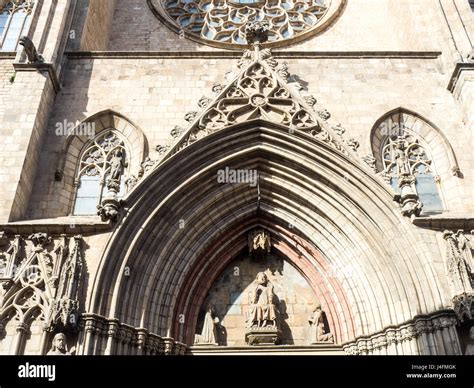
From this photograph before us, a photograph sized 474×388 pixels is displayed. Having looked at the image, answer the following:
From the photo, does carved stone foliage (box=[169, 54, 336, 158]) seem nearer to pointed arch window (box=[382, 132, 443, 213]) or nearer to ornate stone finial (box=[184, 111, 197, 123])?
ornate stone finial (box=[184, 111, 197, 123])

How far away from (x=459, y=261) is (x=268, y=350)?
3856 millimetres

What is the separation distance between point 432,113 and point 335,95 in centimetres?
225

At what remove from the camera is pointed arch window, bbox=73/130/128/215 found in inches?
465

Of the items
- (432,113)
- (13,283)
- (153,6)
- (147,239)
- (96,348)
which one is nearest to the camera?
(96,348)

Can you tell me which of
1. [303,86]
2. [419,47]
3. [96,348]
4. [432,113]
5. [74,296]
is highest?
[419,47]

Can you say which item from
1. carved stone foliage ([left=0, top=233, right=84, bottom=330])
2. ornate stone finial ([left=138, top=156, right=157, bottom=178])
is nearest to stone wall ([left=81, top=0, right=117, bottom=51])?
ornate stone finial ([left=138, top=156, right=157, bottom=178])

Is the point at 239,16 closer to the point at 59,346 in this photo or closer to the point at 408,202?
the point at 408,202

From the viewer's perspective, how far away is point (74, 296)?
9578mm

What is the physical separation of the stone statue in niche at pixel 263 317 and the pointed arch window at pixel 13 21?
1041cm

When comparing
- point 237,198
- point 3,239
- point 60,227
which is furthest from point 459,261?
point 3,239

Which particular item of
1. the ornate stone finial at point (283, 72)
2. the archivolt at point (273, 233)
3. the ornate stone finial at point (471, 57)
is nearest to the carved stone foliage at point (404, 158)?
the archivolt at point (273, 233)
